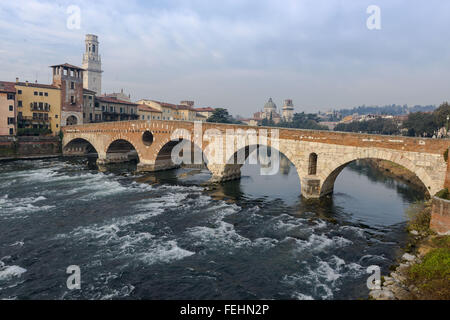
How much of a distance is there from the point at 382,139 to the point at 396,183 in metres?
20.1

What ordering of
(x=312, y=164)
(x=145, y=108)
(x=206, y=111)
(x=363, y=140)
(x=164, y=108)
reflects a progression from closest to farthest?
1. (x=363, y=140)
2. (x=312, y=164)
3. (x=145, y=108)
4. (x=164, y=108)
5. (x=206, y=111)

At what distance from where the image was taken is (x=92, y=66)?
119625 mm

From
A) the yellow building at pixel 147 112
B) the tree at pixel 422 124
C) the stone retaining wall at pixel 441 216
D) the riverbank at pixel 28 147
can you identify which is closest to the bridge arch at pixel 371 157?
the stone retaining wall at pixel 441 216

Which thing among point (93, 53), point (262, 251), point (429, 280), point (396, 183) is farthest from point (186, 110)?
point (429, 280)

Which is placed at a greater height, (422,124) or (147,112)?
(147,112)

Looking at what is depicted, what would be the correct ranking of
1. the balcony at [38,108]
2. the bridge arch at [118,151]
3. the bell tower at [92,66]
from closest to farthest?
the bridge arch at [118,151] → the balcony at [38,108] → the bell tower at [92,66]

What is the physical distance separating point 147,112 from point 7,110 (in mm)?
37624

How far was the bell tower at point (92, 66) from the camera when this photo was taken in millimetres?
118688

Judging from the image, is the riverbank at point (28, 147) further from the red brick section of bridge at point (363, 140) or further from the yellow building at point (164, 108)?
the red brick section of bridge at point (363, 140)

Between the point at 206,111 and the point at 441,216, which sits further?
the point at 206,111

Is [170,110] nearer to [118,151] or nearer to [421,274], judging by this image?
[118,151]

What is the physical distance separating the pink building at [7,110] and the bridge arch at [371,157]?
6045 centimetres

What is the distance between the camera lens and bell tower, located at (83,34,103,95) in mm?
118688

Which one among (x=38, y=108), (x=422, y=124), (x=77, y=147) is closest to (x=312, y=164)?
(x=422, y=124)
